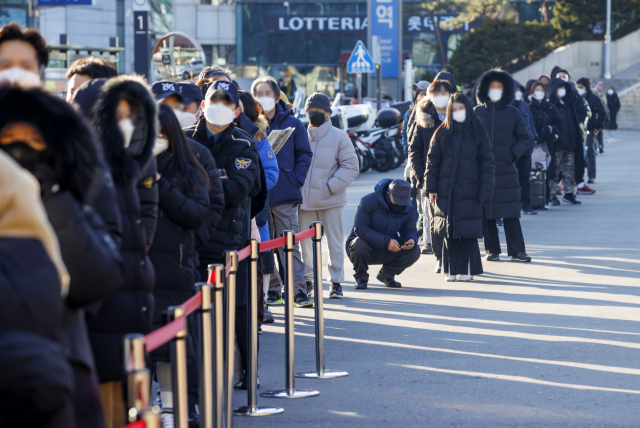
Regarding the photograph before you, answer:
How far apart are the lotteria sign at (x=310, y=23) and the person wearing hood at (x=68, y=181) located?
170 feet

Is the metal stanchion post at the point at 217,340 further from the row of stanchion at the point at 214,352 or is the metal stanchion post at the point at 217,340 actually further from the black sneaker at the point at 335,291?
the black sneaker at the point at 335,291

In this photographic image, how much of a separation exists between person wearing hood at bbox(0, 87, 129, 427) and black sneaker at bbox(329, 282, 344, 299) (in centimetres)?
652

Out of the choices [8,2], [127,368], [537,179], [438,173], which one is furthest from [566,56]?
[127,368]

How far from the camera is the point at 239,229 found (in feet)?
19.8

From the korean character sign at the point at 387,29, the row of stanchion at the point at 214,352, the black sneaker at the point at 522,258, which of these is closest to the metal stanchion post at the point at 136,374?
the row of stanchion at the point at 214,352

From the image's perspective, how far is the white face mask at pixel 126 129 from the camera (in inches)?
164

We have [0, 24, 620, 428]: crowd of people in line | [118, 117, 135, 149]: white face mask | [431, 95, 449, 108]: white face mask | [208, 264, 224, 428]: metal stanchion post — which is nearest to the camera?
[0, 24, 620, 428]: crowd of people in line

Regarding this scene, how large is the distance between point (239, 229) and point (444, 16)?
48.4 meters

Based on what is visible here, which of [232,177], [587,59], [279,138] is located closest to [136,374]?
[232,177]

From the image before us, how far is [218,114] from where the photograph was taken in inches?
239

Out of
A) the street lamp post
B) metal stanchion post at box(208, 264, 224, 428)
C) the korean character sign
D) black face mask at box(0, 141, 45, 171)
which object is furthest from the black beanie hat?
the street lamp post

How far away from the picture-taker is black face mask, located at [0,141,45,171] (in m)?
2.70

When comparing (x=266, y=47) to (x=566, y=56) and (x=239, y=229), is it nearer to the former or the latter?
(x=566, y=56)

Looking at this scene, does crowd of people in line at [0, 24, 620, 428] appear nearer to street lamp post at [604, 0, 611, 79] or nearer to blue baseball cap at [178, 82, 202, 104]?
blue baseball cap at [178, 82, 202, 104]
